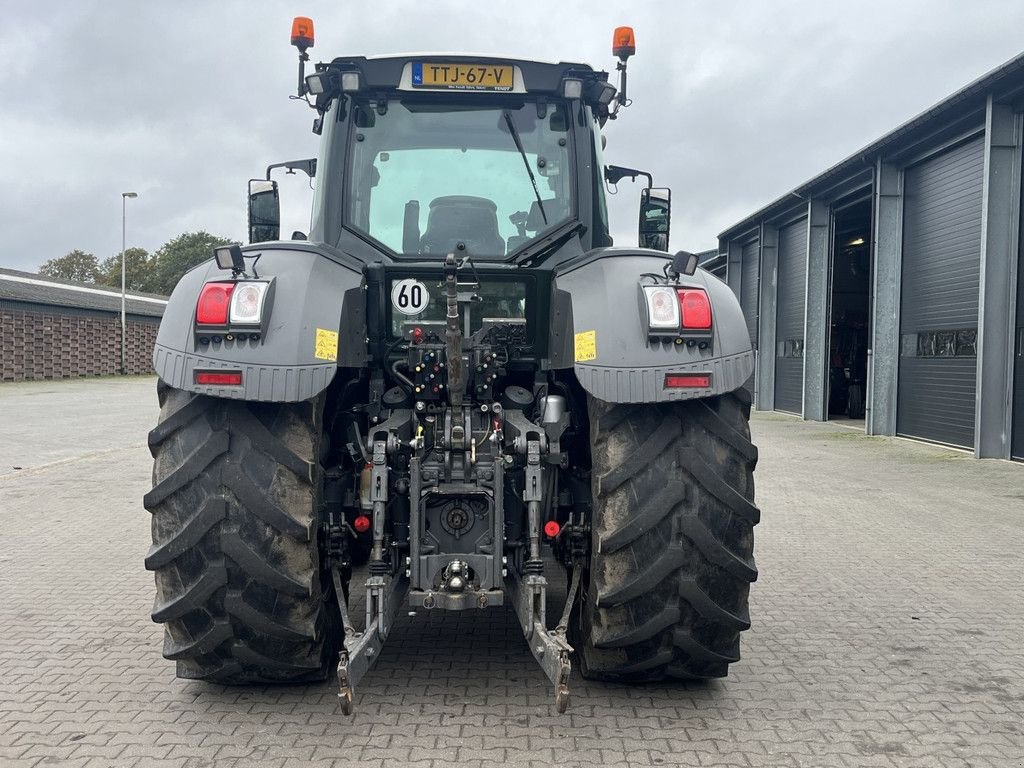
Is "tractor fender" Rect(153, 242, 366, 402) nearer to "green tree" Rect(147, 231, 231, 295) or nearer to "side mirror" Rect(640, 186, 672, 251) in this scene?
"side mirror" Rect(640, 186, 672, 251)

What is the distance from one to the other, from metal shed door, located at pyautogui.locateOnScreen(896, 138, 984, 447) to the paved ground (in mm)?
7473

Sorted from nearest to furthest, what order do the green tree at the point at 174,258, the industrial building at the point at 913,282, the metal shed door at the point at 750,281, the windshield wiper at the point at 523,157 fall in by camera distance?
the windshield wiper at the point at 523,157 < the industrial building at the point at 913,282 < the metal shed door at the point at 750,281 < the green tree at the point at 174,258

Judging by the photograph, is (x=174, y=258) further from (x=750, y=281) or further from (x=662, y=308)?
(x=662, y=308)

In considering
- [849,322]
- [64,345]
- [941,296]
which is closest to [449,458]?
[941,296]

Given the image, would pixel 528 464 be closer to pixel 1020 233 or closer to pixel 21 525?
pixel 21 525

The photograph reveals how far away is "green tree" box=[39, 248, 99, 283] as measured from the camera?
81.8 meters

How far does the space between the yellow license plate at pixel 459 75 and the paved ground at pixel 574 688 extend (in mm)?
2697

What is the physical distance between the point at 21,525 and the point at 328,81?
5710mm

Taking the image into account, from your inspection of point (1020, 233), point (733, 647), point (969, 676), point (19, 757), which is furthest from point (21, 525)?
point (1020, 233)

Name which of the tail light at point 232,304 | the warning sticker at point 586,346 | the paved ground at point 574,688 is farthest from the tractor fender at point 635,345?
the paved ground at point 574,688

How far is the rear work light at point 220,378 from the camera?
3314 mm

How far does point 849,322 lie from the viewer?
2370 cm

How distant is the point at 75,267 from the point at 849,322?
3012 inches

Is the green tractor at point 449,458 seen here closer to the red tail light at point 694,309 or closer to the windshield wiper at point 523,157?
the red tail light at point 694,309
